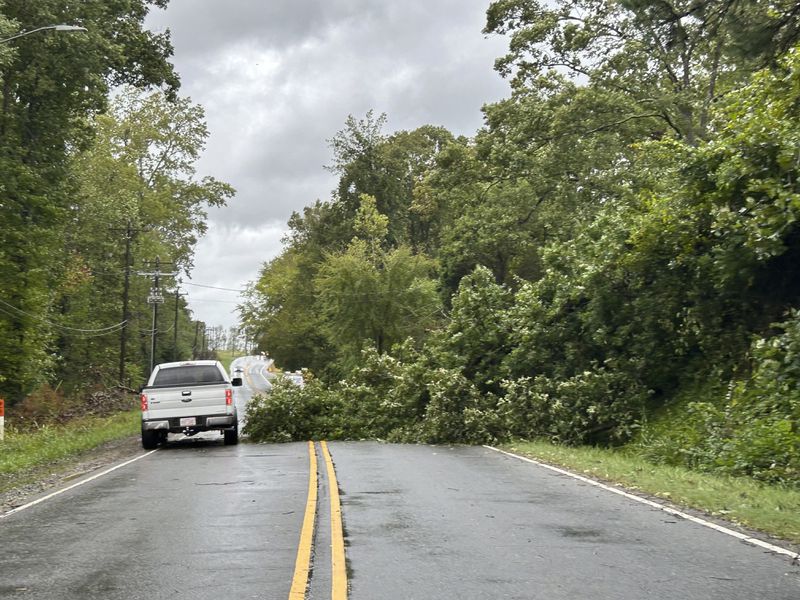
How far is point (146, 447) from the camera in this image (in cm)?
2055

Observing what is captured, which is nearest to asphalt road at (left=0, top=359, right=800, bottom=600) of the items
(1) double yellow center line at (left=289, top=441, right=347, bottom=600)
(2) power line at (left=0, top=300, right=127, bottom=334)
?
(1) double yellow center line at (left=289, top=441, right=347, bottom=600)

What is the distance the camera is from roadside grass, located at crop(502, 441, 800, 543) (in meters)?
8.98

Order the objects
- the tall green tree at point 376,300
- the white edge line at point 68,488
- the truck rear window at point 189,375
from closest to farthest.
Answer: the white edge line at point 68,488 → the truck rear window at point 189,375 → the tall green tree at point 376,300

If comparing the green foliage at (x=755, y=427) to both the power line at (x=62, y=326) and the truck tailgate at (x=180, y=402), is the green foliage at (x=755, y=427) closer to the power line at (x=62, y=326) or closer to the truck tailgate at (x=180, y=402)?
the truck tailgate at (x=180, y=402)

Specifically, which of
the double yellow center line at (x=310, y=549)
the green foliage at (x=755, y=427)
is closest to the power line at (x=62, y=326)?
the double yellow center line at (x=310, y=549)

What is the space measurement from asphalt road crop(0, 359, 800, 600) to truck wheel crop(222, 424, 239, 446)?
7.50 metres

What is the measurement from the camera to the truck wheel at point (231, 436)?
20.8 meters

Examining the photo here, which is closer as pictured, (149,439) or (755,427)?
(755,427)

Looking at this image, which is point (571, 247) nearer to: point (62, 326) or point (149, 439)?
point (149, 439)

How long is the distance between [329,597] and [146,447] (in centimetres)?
1574

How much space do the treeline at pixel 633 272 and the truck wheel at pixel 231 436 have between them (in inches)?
52.1

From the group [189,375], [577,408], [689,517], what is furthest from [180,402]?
[689,517]

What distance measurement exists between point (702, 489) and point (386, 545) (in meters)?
5.45

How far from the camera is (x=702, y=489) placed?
36.9 ft
